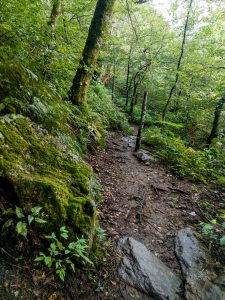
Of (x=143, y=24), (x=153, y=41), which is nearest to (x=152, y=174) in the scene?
(x=153, y=41)

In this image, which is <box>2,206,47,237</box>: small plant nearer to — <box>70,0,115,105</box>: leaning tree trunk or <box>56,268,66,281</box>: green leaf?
<box>56,268,66,281</box>: green leaf

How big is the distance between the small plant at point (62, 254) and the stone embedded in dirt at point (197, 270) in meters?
1.50

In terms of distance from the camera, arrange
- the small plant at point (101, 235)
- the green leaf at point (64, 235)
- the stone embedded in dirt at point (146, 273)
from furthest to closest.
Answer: the small plant at point (101, 235) → the stone embedded in dirt at point (146, 273) → the green leaf at point (64, 235)

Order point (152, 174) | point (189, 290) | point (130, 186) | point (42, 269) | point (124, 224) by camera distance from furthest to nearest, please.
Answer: point (152, 174)
point (130, 186)
point (124, 224)
point (189, 290)
point (42, 269)

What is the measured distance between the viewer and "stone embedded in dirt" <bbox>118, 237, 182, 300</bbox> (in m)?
2.81

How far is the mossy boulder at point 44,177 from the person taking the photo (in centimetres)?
245

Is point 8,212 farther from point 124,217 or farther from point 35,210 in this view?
point 124,217

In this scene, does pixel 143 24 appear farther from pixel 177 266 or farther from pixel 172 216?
pixel 177 266

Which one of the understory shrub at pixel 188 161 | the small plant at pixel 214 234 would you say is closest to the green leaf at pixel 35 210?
the small plant at pixel 214 234

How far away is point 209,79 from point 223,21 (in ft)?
12.0

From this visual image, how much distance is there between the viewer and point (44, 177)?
2.80 metres

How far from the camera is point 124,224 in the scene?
413 centimetres

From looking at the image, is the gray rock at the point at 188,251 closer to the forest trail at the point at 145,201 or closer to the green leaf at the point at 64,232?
the forest trail at the point at 145,201

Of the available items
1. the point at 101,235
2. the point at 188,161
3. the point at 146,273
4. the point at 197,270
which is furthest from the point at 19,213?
the point at 188,161
